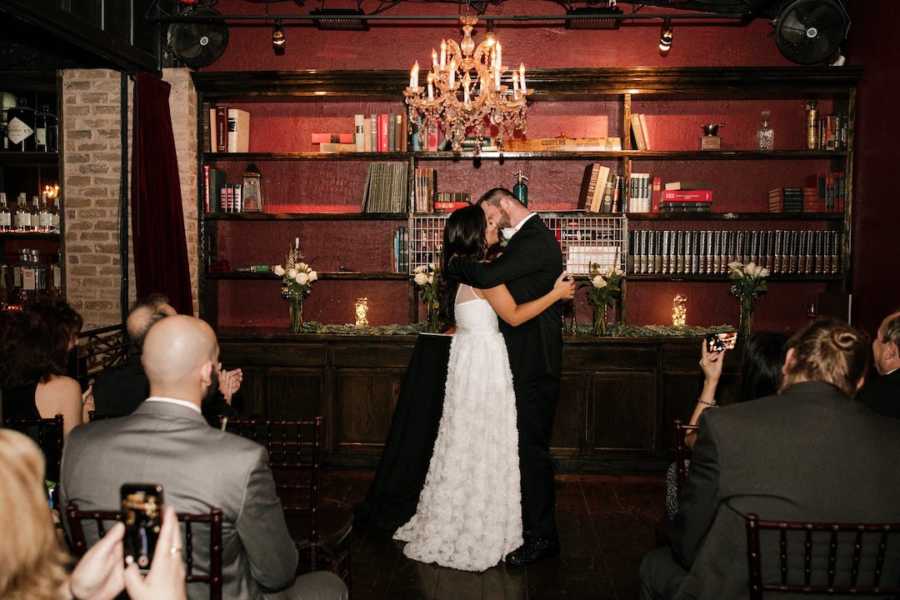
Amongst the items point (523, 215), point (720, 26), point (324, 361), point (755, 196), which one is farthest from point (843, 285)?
point (324, 361)

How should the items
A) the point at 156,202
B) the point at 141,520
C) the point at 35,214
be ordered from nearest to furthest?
1. the point at 141,520
2. the point at 156,202
3. the point at 35,214

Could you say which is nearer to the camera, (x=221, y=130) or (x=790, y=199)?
(x=790, y=199)

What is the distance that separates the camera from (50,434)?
8.41ft

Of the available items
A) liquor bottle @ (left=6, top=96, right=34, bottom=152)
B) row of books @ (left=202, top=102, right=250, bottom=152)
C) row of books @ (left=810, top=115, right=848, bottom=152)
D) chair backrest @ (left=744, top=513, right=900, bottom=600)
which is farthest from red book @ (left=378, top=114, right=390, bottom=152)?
chair backrest @ (left=744, top=513, right=900, bottom=600)

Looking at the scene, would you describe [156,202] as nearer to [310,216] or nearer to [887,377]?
[310,216]

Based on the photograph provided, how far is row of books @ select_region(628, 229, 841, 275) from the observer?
558cm

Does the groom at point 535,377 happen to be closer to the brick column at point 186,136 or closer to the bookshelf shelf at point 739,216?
the bookshelf shelf at point 739,216

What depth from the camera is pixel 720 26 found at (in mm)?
5762

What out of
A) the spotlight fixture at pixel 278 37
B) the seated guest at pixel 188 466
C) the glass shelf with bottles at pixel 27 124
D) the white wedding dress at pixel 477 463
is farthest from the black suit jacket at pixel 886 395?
the glass shelf with bottles at pixel 27 124

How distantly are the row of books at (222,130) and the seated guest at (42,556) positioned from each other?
16.1ft

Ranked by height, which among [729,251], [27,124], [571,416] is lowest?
[571,416]

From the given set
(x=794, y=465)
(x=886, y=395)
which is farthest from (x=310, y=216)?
A: (x=794, y=465)

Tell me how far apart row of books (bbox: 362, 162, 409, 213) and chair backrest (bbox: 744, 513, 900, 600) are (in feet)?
14.0

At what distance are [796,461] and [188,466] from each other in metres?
1.41
